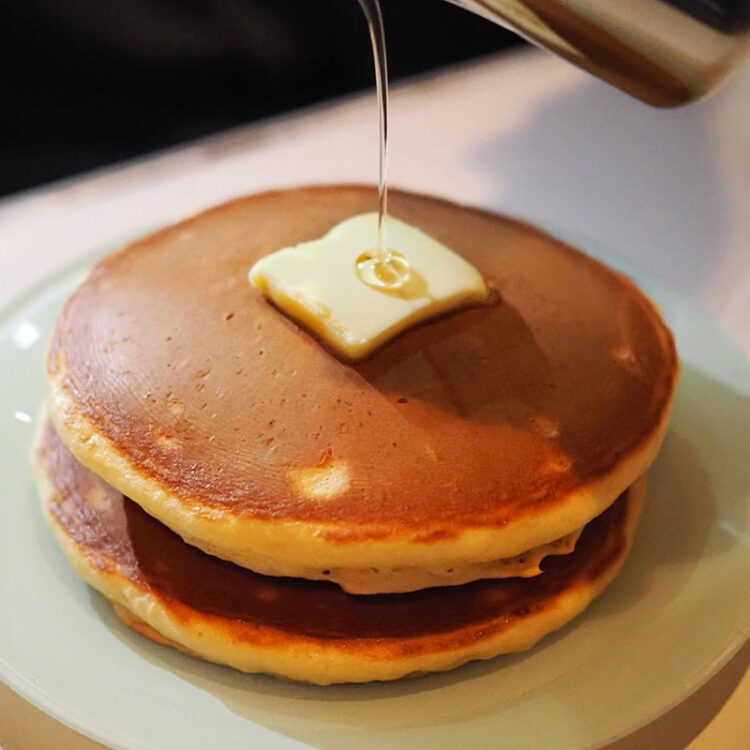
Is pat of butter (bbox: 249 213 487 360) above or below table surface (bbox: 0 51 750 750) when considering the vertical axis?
above

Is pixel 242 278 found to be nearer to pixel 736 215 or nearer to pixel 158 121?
pixel 736 215

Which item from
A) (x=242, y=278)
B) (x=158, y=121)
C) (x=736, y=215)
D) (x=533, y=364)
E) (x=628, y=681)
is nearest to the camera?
(x=628, y=681)

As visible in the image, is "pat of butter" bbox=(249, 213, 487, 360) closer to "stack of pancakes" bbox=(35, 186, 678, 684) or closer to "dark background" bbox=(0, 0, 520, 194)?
"stack of pancakes" bbox=(35, 186, 678, 684)

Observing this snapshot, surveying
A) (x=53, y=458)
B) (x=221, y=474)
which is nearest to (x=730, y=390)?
(x=221, y=474)

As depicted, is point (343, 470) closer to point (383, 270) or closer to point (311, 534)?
point (311, 534)

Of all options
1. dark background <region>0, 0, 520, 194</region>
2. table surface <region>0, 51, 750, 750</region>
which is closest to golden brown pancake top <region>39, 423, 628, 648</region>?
table surface <region>0, 51, 750, 750</region>

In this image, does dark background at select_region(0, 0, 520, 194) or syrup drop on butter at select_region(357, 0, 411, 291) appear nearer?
syrup drop on butter at select_region(357, 0, 411, 291)

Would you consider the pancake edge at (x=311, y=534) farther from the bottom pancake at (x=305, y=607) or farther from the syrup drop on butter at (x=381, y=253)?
the syrup drop on butter at (x=381, y=253)
